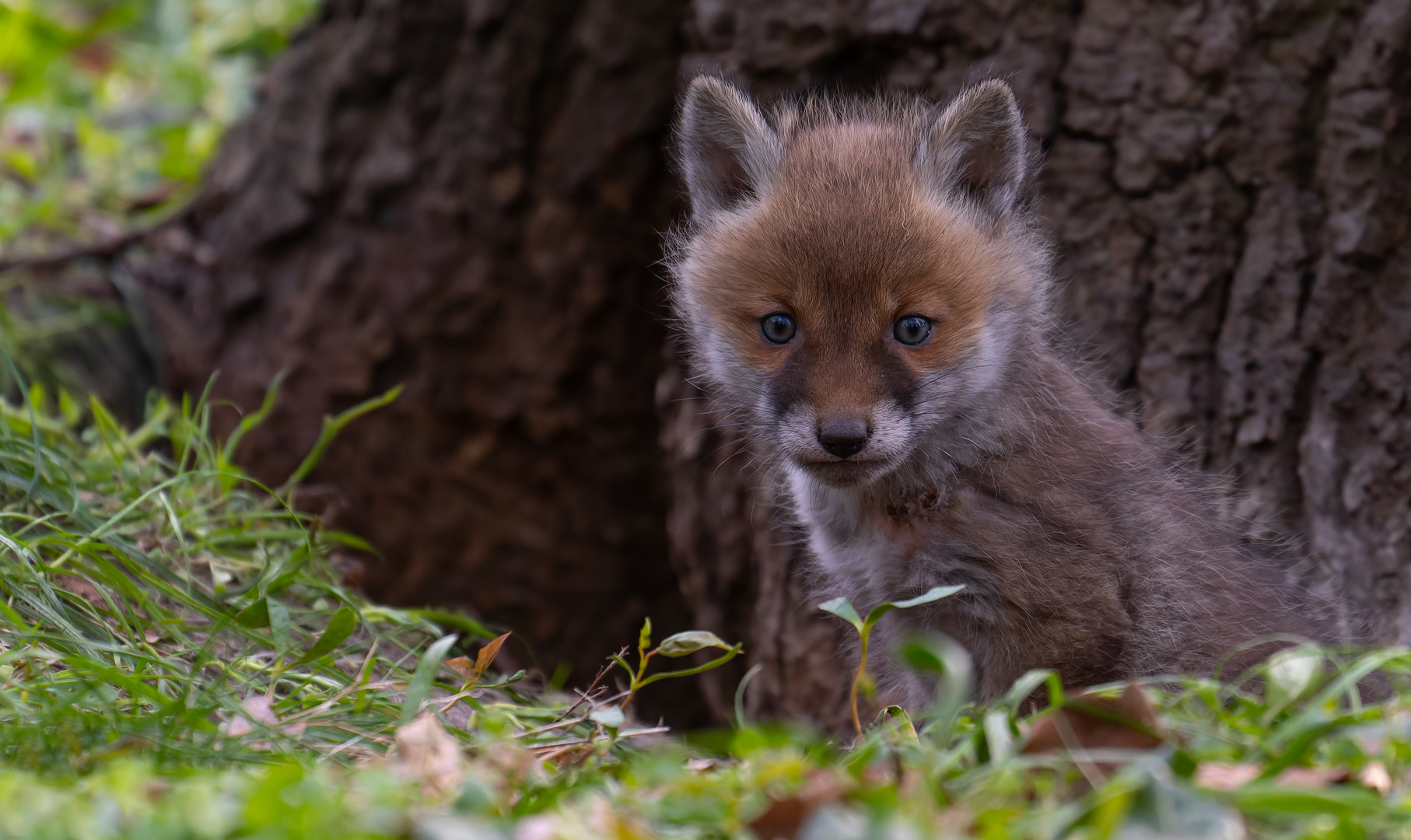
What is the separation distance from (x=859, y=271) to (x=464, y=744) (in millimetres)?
1785

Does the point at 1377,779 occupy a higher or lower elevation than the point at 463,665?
higher

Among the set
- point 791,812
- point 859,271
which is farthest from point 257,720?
point 859,271

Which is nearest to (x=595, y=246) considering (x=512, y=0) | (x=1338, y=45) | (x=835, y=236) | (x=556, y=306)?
(x=556, y=306)

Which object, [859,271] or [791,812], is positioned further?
[859,271]

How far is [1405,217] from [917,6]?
6.52 ft

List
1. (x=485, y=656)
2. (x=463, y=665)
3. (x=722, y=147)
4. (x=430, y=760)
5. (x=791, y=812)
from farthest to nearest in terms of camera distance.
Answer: (x=722, y=147) < (x=463, y=665) < (x=485, y=656) < (x=430, y=760) < (x=791, y=812)

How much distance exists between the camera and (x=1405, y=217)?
4.04 m

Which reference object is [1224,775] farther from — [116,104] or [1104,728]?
[116,104]

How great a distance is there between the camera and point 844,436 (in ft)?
10.8

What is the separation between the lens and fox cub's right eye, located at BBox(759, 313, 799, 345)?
3.55 m

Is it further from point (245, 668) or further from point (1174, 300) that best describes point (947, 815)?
point (1174, 300)

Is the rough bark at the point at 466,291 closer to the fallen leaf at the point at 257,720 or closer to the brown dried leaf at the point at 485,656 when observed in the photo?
the brown dried leaf at the point at 485,656

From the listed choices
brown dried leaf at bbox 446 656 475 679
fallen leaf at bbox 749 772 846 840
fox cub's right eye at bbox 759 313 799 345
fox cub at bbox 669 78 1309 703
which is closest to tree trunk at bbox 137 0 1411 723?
fox cub at bbox 669 78 1309 703

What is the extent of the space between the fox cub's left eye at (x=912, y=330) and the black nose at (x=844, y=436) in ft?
1.14
